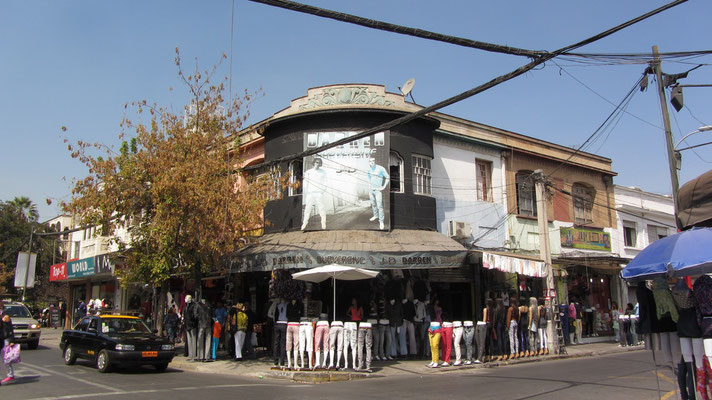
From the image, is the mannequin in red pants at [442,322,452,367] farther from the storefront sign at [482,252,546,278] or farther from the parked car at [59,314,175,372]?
the parked car at [59,314,175,372]

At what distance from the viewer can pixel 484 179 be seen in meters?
22.5

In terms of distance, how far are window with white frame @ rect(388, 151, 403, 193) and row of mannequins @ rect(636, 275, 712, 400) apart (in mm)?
11219

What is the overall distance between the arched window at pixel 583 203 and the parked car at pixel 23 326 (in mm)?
23599

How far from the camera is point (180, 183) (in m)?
15.1

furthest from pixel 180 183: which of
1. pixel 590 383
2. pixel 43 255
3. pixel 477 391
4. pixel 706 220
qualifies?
pixel 43 255

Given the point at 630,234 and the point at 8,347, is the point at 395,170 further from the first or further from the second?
the point at 630,234

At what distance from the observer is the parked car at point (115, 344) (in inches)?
506

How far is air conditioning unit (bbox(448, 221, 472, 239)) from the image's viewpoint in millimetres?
19906

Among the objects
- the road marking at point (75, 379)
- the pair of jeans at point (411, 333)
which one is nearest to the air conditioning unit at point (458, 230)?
the pair of jeans at point (411, 333)

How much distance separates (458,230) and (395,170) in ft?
11.2

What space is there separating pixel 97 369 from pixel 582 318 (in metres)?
19.4

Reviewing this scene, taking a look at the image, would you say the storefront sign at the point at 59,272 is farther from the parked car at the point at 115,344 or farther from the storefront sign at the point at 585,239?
the storefront sign at the point at 585,239

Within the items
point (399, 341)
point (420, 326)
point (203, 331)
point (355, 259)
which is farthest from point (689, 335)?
point (203, 331)

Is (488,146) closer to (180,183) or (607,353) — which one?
(607,353)
